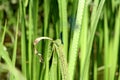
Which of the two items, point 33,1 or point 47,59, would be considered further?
point 33,1

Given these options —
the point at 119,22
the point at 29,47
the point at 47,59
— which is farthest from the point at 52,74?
the point at 119,22

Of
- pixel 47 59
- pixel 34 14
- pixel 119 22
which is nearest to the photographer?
pixel 47 59

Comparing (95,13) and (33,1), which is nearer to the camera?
(95,13)

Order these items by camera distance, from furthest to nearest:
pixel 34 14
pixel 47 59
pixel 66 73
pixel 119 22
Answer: pixel 119 22, pixel 34 14, pixel 47 59, pixel 66 73

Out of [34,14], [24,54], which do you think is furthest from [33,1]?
[24,54]

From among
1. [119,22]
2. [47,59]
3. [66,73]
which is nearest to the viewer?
[66,73]

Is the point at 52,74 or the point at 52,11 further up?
the point at 52,11

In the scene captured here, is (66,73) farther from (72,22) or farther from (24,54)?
(24,54)

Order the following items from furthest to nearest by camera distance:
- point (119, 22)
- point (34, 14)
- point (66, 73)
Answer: point (119, 22) → point (34, 14) → point (66, 73)

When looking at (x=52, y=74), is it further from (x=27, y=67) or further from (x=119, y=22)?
(x=119, y=22)
